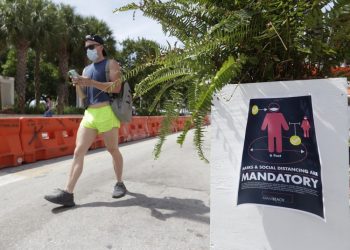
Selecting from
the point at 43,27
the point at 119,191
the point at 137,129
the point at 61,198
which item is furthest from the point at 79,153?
the point at 43,27

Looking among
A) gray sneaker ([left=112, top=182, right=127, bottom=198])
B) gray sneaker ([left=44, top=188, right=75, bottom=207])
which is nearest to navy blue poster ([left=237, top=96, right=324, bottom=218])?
gray sneaker ([left=44, top=188, right=75, bottom=207])

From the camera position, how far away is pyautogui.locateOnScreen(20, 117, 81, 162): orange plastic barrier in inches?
269

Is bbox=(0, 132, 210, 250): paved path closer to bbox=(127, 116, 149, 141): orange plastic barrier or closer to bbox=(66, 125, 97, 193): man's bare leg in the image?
bbox=(66, 125, 97, 193): man's bare leg

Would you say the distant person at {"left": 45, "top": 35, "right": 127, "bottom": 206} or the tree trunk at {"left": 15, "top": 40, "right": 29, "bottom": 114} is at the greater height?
the tree trunk at {"left": 15, "top": 40, "right": 29, "bottom": 114}

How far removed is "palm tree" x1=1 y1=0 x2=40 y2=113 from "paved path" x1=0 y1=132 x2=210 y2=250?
21.4 metres

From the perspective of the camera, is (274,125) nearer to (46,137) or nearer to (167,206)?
(167,206)

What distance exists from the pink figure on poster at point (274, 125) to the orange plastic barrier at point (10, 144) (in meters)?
5.65

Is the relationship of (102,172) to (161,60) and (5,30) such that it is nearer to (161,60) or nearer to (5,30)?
(161,60)

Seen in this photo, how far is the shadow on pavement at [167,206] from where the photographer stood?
10.8ft

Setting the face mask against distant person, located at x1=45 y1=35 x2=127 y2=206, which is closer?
distant person, located at x1=45 y1=35 x2=127 y2=206

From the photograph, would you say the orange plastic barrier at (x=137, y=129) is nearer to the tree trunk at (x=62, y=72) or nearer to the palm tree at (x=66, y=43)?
the palm tree at (x=66, y=43)

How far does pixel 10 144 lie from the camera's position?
20.7ft

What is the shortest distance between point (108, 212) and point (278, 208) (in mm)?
2210

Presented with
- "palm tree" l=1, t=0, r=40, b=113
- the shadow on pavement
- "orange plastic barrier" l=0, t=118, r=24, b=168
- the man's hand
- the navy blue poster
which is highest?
"palm tree" l=1, t=0, r=40, b=113
